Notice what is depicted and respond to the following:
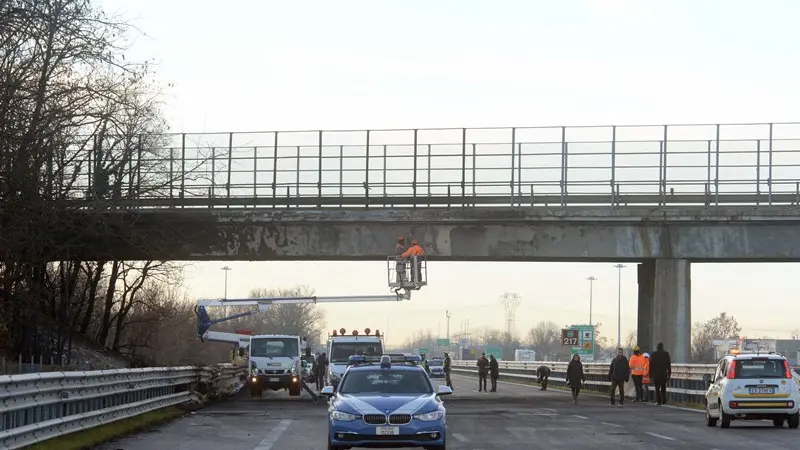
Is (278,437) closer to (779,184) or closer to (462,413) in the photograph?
(462,413)

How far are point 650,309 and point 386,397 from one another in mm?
27338

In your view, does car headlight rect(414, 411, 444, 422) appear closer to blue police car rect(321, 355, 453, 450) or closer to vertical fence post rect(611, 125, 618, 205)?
blue police car rect(321, 355, 453, 450)

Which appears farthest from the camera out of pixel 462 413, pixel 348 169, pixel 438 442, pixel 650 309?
pixel 348 169

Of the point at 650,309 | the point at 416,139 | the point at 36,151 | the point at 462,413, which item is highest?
the point at 416,139

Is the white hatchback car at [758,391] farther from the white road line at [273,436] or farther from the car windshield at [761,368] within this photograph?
the white road line at [273,436]

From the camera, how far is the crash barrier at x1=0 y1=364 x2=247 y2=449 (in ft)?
55.4

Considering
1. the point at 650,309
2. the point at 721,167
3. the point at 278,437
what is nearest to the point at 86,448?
the point at 278,437

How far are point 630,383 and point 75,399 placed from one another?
28634 mm

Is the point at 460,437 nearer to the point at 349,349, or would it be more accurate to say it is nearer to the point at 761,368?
the point at 761,368

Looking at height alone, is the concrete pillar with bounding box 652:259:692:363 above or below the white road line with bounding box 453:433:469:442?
above

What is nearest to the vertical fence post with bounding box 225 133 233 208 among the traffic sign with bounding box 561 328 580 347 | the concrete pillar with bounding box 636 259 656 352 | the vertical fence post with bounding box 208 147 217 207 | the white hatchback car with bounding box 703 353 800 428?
the vertical fence post with bounding box 208 147 217 207

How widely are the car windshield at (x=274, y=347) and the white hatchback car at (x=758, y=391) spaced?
26314 millimetres

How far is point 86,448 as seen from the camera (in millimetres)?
20328

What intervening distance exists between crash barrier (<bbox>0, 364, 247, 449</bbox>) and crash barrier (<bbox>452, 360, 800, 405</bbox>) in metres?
14.3
